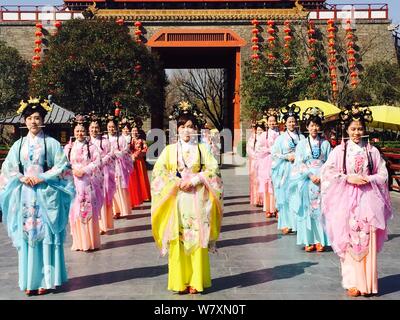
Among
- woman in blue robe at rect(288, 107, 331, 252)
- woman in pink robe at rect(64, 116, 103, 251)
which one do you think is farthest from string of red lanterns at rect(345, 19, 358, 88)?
woman in pink robe at rect(64, 116, 103, 251)

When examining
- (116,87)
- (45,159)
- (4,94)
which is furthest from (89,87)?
(45,159)

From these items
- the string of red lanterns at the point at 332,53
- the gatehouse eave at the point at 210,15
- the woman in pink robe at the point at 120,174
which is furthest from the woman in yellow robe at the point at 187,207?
the string of red lanterns at the point at 332,53

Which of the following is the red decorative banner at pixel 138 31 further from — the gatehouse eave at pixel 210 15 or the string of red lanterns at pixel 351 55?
the string of red lanterns at pixel 351 55

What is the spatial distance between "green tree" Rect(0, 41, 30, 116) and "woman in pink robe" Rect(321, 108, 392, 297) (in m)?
26.5

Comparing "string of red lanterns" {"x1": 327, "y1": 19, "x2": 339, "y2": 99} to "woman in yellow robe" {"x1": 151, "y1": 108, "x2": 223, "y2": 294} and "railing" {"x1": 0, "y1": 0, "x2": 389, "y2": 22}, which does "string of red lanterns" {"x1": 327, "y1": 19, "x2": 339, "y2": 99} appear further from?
"woman in yellow robe" {"x1": 151, "y1": 108, "x2": 223, "y2": 294}

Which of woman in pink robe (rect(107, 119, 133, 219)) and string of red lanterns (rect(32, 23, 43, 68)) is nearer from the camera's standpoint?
woman in pink robe (rect(107, 119, 133, 219))

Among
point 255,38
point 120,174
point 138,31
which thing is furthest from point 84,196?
point 255,38

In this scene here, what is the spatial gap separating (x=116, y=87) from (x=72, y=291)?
1827 cm

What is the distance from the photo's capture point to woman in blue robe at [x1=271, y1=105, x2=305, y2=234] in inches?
339

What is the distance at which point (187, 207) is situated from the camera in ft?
17.2

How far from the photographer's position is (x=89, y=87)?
23031 millimetres

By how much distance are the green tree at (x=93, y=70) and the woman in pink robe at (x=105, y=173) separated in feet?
43.9

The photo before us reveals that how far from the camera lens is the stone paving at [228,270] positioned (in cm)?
519
